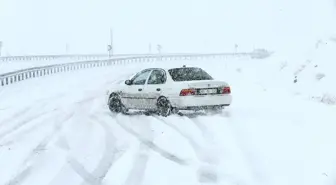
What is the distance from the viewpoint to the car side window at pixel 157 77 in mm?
14766

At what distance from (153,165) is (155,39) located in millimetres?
135806

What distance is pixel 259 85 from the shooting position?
26609 mm

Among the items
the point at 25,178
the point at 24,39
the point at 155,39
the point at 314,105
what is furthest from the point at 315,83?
the point at 24,39

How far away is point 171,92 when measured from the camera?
555 inches

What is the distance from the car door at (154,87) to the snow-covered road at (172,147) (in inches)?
19.8

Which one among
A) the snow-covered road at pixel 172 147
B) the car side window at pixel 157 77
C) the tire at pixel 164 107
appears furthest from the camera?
the car side window at pixel 157 77

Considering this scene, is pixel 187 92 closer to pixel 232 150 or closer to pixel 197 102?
pixel 197 102

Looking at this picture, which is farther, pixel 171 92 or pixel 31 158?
pixel 171 92

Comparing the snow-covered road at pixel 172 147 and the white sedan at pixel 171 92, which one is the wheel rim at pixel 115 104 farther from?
the snow-covered road at pixel 172 147

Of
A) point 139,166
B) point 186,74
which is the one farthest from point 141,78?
point 139,166

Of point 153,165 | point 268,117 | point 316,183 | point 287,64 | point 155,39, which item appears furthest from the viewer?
point 155,39

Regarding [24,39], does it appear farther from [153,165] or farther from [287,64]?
[153,165]

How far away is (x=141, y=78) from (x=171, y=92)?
5.92 feet

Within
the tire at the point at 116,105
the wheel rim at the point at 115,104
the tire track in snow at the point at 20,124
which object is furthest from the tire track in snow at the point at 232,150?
the tire track in snow at the point at 20,124
